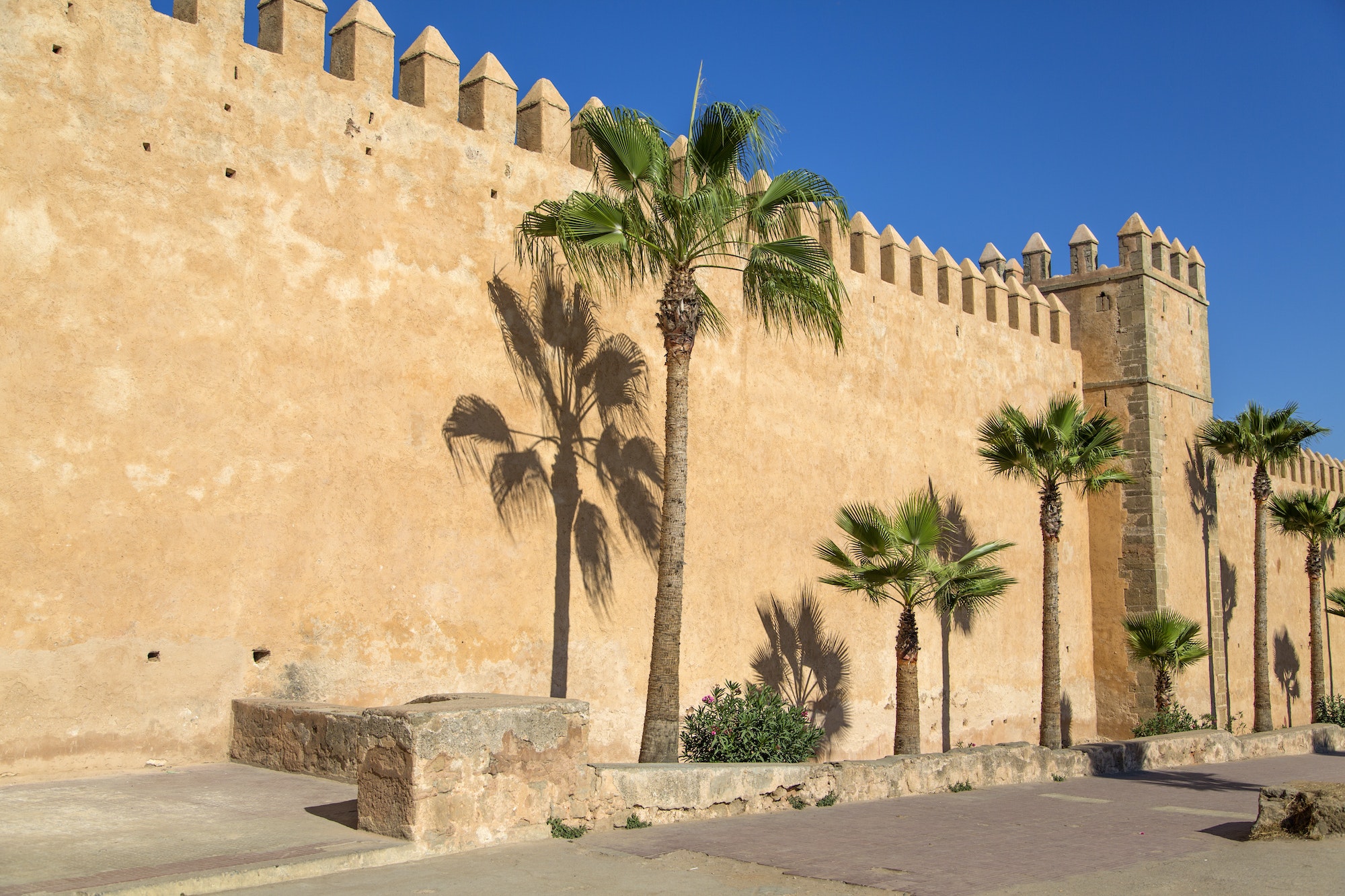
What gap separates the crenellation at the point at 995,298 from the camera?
727 inches

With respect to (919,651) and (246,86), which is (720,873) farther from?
(919,651)

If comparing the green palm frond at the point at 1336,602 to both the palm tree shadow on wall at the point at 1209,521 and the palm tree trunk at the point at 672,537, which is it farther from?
the palm tree trunk at the point at 672,537

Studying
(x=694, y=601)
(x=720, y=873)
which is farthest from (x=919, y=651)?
(x=720, y=873)

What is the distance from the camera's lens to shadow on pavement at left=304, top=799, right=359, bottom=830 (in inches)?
260

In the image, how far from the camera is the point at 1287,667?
82.7ft

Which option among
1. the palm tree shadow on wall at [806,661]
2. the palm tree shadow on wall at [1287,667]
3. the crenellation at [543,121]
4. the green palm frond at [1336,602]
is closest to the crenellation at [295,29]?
the crenellation at [543,121]

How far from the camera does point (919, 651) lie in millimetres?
16266

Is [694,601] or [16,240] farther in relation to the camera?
[694,601]

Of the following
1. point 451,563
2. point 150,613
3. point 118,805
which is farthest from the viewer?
point 451,563

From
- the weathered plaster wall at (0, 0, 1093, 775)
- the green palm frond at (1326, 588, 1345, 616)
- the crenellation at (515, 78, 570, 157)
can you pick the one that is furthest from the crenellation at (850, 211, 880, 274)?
the green palm frond at (1326, 588, 1345, 616)

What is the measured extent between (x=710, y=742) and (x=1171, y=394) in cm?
1269

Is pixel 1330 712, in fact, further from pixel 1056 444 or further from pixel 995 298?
pixel 1056 444

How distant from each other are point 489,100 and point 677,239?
2865mm

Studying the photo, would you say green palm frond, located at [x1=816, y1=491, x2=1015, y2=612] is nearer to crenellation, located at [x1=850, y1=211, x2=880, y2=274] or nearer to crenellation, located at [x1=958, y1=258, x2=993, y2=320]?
crenellation, located at [x1=850, y1=211, x2=880, y2=274]
